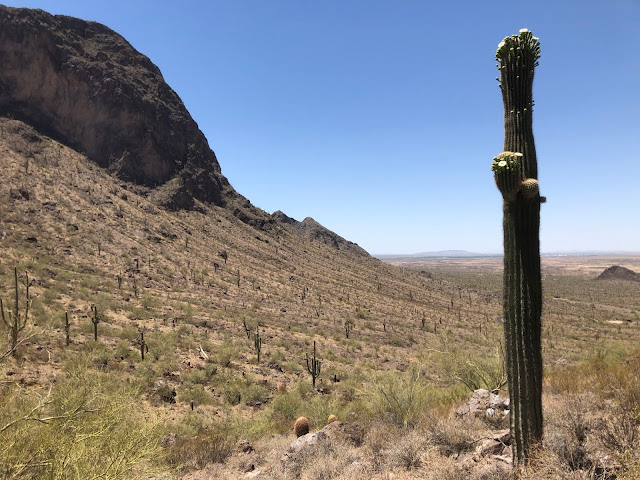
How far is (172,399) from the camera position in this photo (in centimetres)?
1491

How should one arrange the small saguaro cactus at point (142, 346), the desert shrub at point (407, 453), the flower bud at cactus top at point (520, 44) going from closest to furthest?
the flower bud at cactus top at point (520, 44) → the desert shrub at point (407, 453) → the small saguaro cactus at point (142, 346)

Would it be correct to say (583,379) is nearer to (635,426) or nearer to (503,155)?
(635,426)

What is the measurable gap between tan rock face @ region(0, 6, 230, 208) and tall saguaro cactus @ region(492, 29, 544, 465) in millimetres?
56438

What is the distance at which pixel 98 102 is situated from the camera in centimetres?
5891

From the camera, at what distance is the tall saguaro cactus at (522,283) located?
17.6 feet

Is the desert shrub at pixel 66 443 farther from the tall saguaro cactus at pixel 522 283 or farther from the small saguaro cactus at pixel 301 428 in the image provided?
the tall saguaro cactus at pixel 522 283

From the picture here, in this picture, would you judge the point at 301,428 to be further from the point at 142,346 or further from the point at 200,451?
the point at 142,346

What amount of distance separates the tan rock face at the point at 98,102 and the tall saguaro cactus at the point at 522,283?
56438 millimetres

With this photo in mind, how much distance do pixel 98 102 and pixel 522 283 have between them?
234 ft

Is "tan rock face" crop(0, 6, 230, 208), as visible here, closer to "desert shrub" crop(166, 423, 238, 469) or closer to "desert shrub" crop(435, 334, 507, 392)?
"desert shrub" crop(166, 423, 238, 469)

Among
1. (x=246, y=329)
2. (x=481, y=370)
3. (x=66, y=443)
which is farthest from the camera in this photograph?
(x=246, y=329)

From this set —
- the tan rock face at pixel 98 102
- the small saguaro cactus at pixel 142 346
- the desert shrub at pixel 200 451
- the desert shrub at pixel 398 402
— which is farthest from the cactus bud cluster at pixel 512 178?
the tan rock face at pixel 98 102

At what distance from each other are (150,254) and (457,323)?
1404 inches

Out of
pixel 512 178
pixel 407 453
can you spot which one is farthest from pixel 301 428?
pixel 512 178
